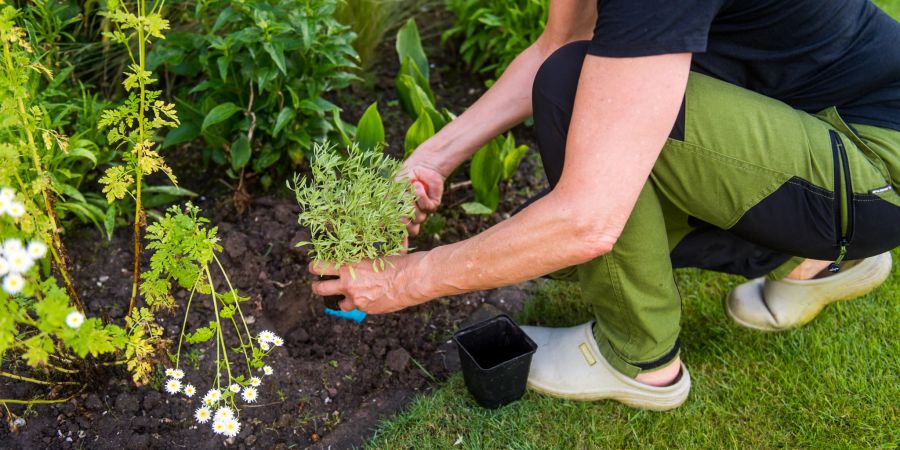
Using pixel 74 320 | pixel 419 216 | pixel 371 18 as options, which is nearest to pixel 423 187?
pixel 419 216

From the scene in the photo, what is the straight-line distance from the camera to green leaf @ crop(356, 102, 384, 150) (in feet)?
8.70

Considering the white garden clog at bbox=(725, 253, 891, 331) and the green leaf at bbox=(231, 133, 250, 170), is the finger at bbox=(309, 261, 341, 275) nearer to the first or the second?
→ the green leaf at bbox=(231, 133, 250, 170)

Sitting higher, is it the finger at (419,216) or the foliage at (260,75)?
the foliage at (260,75)

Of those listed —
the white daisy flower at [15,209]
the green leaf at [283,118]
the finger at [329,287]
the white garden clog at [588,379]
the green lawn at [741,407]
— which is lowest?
the green lawn at [741,407]

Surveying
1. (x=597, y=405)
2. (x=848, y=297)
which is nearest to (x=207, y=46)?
(x=597, y=405)

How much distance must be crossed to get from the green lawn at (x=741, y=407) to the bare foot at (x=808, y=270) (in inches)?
6.7

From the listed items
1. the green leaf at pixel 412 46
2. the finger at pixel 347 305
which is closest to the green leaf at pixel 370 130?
the green leaf at pixel 412 46

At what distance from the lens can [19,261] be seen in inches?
53.3

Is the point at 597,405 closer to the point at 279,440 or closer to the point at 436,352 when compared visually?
the point at 436,352

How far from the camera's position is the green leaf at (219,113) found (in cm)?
251

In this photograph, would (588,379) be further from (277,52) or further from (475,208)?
(277,52)

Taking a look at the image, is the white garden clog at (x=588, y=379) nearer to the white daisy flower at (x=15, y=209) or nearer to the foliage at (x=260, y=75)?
the foliage at (x=260, y=75)

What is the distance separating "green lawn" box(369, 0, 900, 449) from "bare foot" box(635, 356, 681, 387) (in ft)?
0.32

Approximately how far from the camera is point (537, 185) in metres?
3.18
